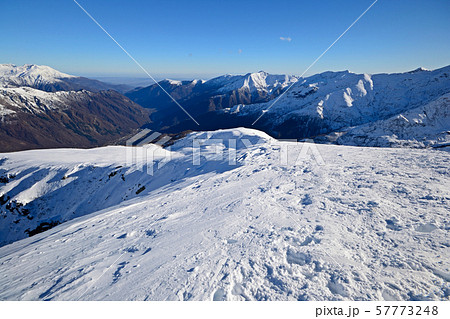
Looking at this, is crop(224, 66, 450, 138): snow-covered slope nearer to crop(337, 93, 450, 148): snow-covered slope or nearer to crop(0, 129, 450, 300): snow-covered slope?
crop(337, 93, 450, 148): snow-covered slope

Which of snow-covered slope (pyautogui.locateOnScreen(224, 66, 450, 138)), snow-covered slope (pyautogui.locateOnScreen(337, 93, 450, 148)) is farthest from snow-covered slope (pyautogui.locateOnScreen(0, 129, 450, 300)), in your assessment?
snow-covered slope (pyautogui.locateOnScreen(224, 66, 450, 138))

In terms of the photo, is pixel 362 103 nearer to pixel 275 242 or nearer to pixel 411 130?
pixel 411 130

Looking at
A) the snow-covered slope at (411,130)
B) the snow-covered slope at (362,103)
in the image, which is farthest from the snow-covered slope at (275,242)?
the snow-covered slope at (362,103)

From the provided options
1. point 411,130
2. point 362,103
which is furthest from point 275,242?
point 362,103

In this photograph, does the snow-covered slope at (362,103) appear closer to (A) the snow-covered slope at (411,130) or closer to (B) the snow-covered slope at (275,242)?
(A) the snow-covered slope at (411,130)

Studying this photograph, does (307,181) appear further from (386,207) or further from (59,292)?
(59,292)

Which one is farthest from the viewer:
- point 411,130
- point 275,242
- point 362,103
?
point 362,103
